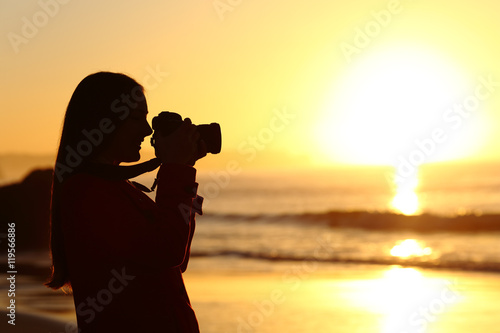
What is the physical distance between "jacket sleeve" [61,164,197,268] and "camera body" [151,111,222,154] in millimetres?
201

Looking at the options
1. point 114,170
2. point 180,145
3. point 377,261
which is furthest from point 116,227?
point 377,261

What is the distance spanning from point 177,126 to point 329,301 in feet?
21.1

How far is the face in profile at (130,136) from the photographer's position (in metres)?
1.80

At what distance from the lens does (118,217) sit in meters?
1.68

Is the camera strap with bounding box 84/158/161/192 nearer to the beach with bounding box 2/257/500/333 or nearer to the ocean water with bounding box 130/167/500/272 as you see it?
the beach with bounding box 2/257/500/333

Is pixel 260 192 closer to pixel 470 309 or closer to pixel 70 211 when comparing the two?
pixel 470 309

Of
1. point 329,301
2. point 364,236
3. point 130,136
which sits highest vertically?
point 364,236

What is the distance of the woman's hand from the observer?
1804 millimetres

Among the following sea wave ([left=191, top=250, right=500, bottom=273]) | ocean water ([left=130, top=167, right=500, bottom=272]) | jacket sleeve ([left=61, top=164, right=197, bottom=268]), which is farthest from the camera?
ocean water ([left=130, top=167, right=500, bottom=272])

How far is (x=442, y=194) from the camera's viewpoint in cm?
4372

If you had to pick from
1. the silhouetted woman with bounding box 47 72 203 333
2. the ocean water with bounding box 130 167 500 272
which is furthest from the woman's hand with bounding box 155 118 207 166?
the ocean water with bounding box 130 167 500 272

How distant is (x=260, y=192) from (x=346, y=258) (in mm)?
36277

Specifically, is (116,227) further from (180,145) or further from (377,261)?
(377,261)

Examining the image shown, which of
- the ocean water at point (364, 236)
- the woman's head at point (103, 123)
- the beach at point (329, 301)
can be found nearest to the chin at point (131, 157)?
the woman's head at point (103, 123)
